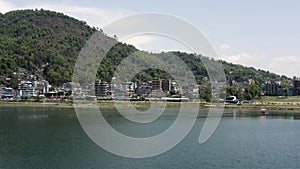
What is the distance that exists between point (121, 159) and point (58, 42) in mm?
92038

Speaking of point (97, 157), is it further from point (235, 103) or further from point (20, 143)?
point (235, 103)

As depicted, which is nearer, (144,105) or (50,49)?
(144,105)

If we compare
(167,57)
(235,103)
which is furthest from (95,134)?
(167,57)

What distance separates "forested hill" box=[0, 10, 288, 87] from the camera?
8425 cm

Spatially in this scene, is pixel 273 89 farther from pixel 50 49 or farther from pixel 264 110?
pixel 50 49

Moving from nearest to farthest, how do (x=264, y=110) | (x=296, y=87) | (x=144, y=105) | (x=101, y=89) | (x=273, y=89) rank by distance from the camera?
(x=264, y=110) < (x=144, y=105) < (x=101, y=89) < (x=296, y=87) < (x=273, y=89)

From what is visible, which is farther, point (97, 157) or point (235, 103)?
point (235, 103)

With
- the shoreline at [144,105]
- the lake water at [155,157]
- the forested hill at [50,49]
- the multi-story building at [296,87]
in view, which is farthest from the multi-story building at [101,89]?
the multi-story building at [296,87]

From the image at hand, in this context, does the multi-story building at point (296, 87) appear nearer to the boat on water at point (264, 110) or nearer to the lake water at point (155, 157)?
the boat on water at point (264, 110)

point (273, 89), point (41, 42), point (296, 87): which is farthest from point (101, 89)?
point (41, 42)

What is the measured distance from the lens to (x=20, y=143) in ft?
73.1

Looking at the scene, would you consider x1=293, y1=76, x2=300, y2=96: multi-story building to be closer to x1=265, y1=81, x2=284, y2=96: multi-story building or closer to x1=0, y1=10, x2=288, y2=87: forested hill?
x1=265, y1=81, x2=284, y2=96: multi-story building

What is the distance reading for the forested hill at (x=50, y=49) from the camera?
84.2 meters

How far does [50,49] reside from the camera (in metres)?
100
